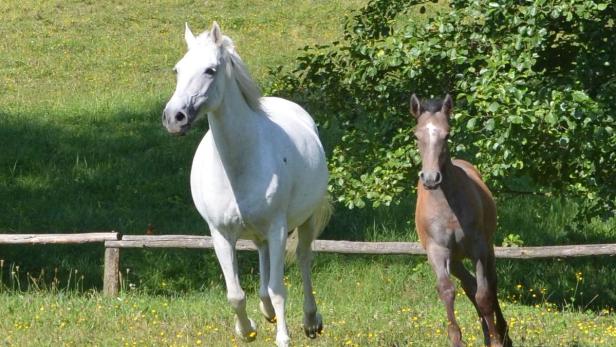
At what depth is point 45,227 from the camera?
1479 centimetres

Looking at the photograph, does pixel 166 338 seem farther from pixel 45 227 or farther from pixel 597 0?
pixel 45 227

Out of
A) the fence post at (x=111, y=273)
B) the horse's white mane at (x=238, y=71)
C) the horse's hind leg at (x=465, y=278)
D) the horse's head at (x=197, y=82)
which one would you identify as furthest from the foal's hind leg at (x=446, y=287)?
the fence post at (x=111, y=273)

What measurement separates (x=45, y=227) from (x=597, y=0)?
8.44 meters

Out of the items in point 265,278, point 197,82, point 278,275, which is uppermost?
point 197,82

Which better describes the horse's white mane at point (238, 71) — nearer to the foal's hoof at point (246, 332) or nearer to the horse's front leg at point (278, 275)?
the horse's front leg at point (278, 275)

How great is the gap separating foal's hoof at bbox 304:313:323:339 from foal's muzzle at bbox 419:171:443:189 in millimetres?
1887

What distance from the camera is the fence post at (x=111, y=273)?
38.0ft

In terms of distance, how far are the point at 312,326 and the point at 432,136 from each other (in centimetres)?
202

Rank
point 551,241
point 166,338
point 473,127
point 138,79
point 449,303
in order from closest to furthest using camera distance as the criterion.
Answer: point 449,303 < point 166,338 < point 473,127 < point 551,241 < point 138,79

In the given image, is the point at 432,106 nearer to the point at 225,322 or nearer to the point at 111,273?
the point at 225,322

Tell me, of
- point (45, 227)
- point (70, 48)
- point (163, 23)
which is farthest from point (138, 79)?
point (45, 227)

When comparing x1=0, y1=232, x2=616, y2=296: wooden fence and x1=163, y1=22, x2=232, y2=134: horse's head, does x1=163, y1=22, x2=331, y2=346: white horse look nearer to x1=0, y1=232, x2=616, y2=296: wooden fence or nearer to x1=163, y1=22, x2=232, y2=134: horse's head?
x1=163, y1=22, x2=232, y2=134: horse's head

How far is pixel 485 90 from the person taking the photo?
9281mm

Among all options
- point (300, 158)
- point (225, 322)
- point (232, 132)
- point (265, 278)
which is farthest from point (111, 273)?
point (232, 132)
